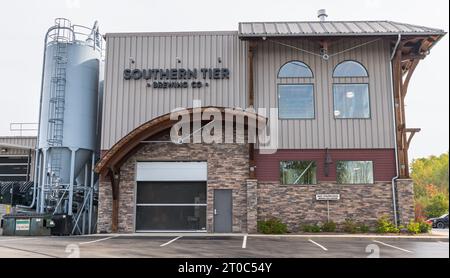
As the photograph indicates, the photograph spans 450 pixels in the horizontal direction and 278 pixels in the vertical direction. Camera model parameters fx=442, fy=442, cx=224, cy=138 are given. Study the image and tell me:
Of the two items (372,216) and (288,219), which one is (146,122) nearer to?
(288,219)

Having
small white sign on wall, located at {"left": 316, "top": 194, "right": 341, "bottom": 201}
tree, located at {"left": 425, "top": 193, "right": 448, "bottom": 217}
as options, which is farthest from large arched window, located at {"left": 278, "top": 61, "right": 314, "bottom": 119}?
tree, located at {"left": 425, "top": 193, "right": 448, "bottom": 217}

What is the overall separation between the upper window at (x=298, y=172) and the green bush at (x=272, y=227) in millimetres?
1898

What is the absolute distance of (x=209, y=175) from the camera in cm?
2006

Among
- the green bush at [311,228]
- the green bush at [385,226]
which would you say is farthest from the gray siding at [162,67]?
the green bush at [385,226]

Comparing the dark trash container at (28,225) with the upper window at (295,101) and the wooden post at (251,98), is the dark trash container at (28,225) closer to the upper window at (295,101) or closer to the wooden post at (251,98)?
the wooden post at (251,98)

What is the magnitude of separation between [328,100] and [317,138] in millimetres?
1871

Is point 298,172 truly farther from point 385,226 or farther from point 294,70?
point 294,70

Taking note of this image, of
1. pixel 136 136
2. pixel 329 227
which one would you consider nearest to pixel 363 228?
pixel 329 227

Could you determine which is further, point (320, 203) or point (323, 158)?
point (323, 158)

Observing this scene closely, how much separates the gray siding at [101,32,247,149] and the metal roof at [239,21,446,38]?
135 cm

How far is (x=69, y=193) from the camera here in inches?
805

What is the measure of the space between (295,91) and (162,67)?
20.9ft

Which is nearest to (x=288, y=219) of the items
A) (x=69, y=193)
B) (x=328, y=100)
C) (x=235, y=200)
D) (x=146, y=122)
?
(x=235, y=200)

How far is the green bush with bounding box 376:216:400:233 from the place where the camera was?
1884 centimetres
